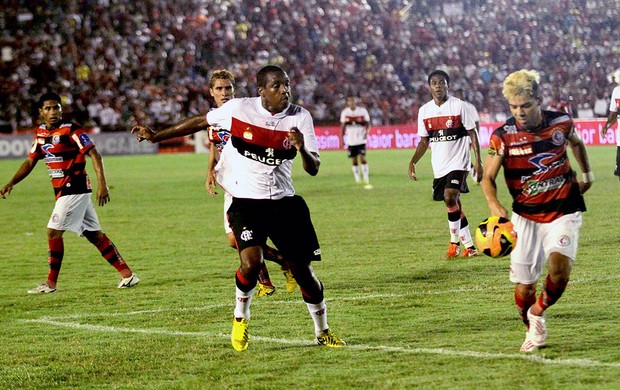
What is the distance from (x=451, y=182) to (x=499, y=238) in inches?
263

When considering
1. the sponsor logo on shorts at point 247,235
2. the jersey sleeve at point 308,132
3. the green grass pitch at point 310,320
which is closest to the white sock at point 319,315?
the green grass pitch at point 310,320

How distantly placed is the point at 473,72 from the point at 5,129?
2349 centimetres

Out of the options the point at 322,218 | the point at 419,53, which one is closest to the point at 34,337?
the point at 322,218

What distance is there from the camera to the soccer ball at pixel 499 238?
7.32 meters

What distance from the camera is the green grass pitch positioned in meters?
7.15

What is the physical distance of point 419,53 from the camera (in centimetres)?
5569

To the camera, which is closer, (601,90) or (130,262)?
(130,262)

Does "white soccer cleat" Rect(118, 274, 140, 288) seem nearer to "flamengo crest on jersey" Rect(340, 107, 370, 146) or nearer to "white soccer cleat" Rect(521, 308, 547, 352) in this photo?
"white soccer cleat" Rect(521, 308, 547, 352)

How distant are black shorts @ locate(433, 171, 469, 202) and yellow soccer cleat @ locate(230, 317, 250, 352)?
6.36 meters

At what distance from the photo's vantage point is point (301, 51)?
5222 cm

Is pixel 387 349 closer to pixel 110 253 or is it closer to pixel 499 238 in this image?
pixel 499 238

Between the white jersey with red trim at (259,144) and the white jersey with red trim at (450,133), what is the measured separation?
607 centimetres

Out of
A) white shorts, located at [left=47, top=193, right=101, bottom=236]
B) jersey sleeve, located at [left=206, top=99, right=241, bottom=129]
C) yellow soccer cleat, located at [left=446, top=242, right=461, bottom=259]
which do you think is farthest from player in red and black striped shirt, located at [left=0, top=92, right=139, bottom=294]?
yellow soccer cleat, located at [left=446, top=242, right=461, bottom=259]

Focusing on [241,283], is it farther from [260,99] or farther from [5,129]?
[5,129]
